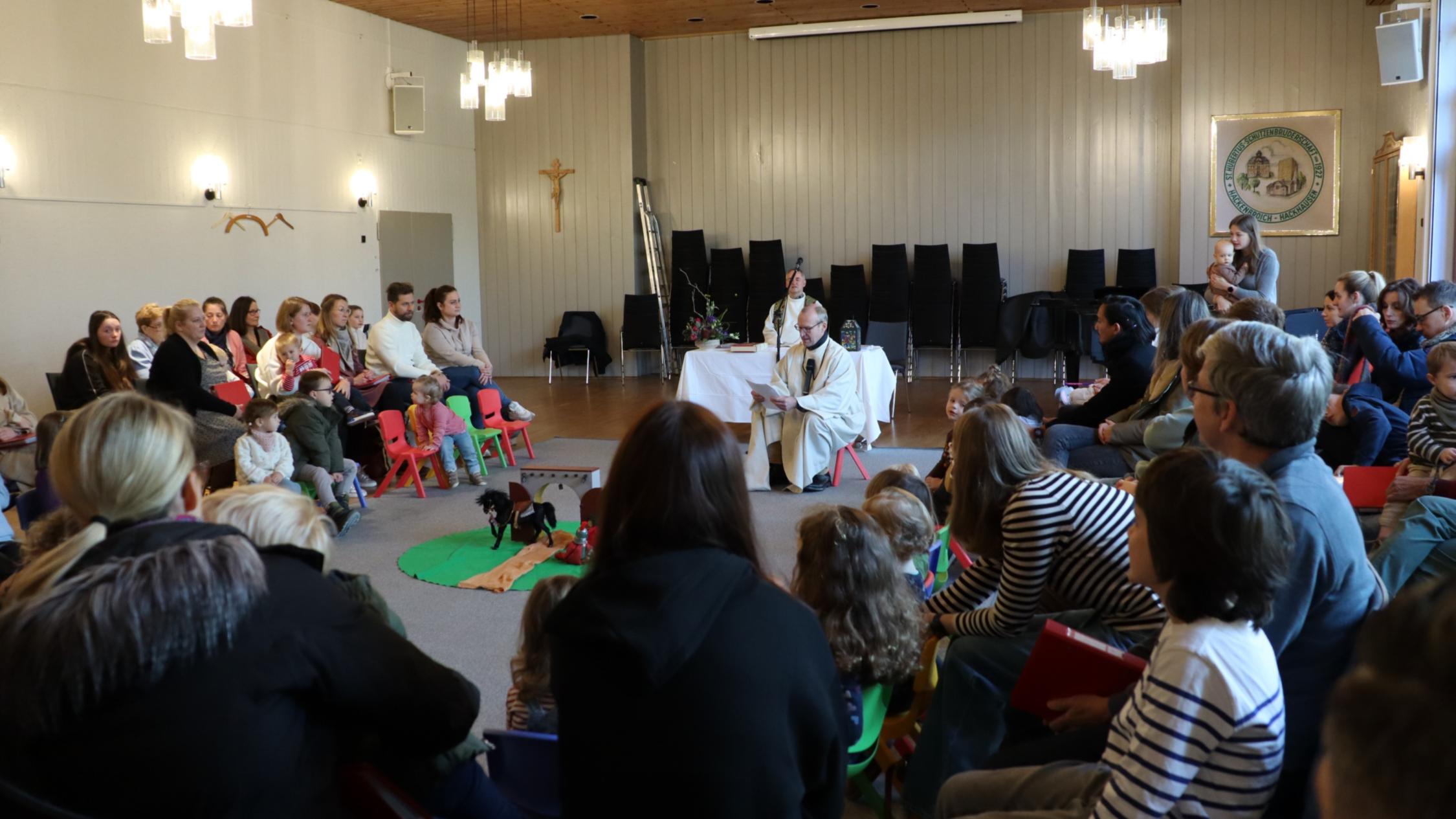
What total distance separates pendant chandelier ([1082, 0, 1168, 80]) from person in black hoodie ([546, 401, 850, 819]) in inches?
249

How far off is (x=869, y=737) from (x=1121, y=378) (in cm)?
323

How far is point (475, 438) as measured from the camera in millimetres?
7598

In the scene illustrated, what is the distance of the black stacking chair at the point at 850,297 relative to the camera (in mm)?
12648

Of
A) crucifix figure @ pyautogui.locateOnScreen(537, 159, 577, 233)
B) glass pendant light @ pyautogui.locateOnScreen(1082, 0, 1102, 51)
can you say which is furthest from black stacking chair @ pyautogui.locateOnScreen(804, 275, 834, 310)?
glass pendant light @ pyautogui.locateOnScreen(1082, 0, 1102, 51)

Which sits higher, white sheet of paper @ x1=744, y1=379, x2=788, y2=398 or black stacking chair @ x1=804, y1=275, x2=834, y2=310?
black stacking chair @ x1=804, y1=275, x2=834, y2=310

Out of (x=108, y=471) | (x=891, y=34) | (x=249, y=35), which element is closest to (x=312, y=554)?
(x=108, y=471)

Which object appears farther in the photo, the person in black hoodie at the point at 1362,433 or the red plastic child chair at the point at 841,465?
the red plastic child chair at the point at 841,465

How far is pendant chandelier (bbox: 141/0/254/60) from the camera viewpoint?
5504 millimetres

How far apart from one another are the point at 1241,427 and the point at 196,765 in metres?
1.87

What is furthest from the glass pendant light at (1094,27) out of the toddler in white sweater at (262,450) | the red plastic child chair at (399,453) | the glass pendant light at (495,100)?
the toddler in white sweater at (262,450)

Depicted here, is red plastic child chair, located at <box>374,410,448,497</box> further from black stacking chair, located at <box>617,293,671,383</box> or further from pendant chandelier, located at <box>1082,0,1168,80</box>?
black stacking chair, located at <box>617,293,671,383</box>

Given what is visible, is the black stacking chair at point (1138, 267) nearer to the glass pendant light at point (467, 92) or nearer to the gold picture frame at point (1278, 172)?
the gold picture frame at point (1278, 172)

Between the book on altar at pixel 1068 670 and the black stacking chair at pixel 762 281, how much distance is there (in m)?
10.7

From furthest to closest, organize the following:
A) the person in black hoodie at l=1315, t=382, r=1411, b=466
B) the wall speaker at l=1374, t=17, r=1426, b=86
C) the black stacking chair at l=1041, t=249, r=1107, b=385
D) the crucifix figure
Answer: the crucifix figure < the black stacking chair at l=1041, t=249, r=1107, b=385 < the wall speaker at l=1374, t=17, r=1426, b=86 < the person in black hoodie at l=1315, t=382, r=1411, b=466
